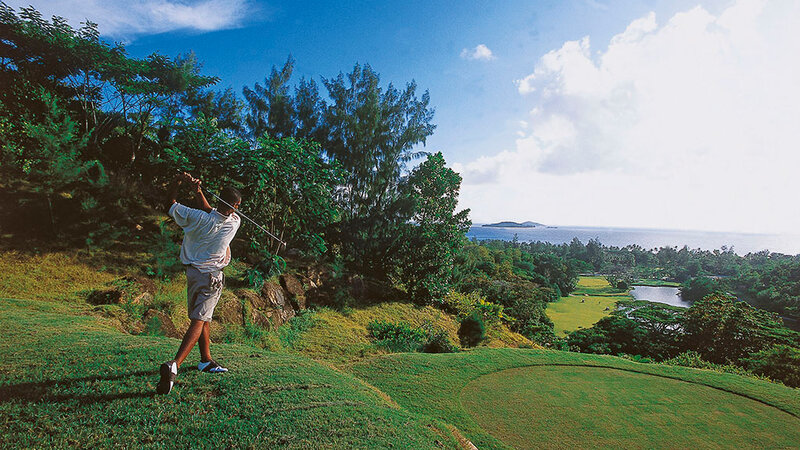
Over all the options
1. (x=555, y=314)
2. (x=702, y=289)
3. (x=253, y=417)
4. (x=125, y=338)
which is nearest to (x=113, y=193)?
(x=125, y=338)

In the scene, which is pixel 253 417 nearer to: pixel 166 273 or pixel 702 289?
pixel 166 273

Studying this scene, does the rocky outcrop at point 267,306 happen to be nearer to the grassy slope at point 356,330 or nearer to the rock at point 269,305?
the rock at point 269,305

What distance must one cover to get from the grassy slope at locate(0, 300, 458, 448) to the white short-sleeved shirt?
123 cm

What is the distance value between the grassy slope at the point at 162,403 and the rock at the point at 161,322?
1.30 metres

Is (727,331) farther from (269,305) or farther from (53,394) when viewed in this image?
(53,394)

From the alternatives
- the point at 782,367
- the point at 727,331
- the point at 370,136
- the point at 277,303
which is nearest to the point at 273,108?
the point at 370,136

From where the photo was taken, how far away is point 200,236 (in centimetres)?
345

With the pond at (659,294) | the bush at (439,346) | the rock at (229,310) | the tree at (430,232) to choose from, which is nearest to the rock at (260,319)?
the rock at (229,310)

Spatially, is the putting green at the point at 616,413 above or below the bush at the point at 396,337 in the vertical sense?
above

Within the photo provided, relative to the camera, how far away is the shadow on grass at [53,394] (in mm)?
2504

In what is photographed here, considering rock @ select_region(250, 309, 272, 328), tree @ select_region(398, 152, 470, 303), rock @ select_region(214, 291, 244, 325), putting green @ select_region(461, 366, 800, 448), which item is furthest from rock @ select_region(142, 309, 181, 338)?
tree @ select_region(398, 152, 470, 303)

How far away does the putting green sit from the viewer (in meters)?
4.73

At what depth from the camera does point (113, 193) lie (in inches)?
368

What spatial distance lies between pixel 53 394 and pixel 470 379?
20.9ft
